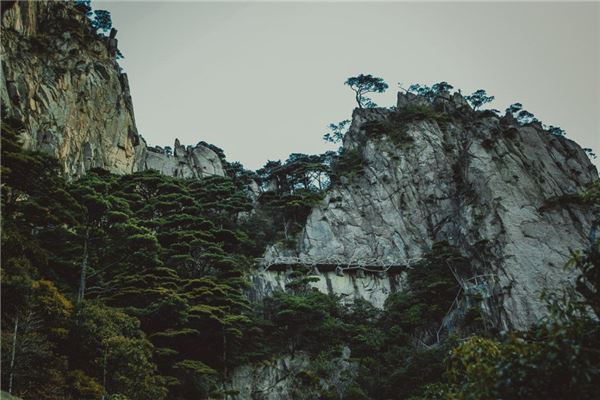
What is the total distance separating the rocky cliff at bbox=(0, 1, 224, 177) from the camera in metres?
31.5

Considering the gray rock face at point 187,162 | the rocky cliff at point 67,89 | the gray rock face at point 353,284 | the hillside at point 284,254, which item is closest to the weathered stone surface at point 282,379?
the hillside at point 284,254

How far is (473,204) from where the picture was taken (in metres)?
38.1

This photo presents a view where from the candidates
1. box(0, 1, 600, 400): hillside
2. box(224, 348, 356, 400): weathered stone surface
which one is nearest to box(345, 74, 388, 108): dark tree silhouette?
box(0, 1, 600, 400): hillside

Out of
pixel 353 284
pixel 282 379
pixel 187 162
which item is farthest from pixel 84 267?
pixel 187 162

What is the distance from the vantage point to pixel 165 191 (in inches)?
1359

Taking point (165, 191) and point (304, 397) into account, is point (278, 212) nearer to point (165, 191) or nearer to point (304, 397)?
point (165, 191)

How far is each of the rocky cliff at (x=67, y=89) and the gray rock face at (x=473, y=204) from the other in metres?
17.6

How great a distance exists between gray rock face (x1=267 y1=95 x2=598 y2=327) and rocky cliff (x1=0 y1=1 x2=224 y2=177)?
1764 centimetres

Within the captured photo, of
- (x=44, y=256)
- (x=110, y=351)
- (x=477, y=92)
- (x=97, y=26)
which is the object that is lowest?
(x=110, y=351)

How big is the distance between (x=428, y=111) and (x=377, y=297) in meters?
21.9

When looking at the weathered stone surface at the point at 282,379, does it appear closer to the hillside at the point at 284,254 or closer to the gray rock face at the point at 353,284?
the hillside at the point at 284,254

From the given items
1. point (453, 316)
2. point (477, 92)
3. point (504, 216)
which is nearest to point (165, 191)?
point (453, 316)

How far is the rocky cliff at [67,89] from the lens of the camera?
31.5 m

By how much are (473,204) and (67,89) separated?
3184 centimetres
